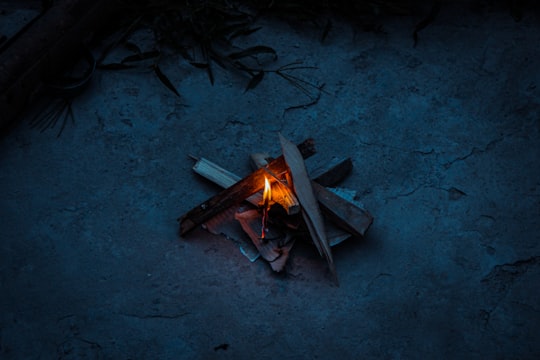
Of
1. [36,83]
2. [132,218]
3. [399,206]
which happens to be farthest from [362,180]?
[36,83]

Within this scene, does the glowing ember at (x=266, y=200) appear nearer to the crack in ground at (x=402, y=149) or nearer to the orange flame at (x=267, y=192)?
the orange flame at (x=267, y=192)

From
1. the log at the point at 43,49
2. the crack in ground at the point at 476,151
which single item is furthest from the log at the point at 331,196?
the log at the point at 43,49

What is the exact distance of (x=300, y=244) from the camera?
2.60m

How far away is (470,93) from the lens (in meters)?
3.27

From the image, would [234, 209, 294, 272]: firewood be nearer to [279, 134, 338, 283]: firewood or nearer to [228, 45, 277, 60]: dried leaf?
[279, 134, 338, 283]: firewood

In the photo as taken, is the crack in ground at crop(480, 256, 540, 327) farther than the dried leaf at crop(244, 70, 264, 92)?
No

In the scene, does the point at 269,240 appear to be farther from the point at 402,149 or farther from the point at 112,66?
the point at 112,66

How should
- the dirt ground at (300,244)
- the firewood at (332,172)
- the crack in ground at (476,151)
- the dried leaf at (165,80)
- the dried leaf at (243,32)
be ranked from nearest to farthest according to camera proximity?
the dirt ground at (300,244)
the firewood at (332,172)
the crack in ground at (476,151)
the dried leaf at (165,80)
the dried leaf at (243,32)

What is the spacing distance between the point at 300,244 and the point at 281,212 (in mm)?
187

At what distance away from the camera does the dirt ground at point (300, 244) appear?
2.32m

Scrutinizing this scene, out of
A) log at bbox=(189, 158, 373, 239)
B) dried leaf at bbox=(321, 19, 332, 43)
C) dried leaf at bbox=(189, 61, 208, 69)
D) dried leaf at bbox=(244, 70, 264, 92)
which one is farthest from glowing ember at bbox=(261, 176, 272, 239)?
dried leaf at bbox=(321, 19, 332, 43)

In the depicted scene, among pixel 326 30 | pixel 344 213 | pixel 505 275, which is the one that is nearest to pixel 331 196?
pixel 344 213

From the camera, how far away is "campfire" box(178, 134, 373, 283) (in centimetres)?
244

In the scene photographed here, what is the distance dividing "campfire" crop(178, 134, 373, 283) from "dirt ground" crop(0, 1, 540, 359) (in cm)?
8
